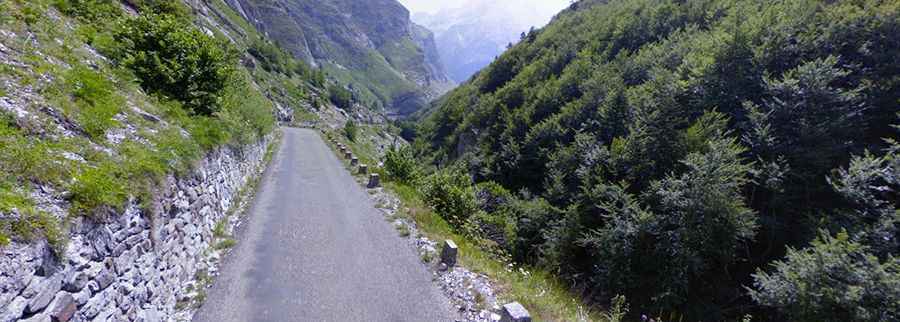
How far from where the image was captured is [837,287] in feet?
33.3

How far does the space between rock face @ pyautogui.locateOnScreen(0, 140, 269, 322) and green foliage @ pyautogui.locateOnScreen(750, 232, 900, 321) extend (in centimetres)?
1726

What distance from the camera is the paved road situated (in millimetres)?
6336

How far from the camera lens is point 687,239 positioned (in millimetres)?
13953

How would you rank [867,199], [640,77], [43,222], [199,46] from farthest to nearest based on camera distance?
[640,77] → [867,199] → [199,46] → [43,222]

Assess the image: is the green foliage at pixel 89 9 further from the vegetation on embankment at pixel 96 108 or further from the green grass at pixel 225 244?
the green grass at pixel 225 244

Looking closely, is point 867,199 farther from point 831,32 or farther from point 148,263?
point 148,263

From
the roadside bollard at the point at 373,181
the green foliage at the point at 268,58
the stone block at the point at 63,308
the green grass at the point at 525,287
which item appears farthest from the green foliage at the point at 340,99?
the stone block at the point at 63,308

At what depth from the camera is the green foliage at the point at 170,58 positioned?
9234mm

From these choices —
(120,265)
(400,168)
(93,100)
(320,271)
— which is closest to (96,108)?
(93,100)

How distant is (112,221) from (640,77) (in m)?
39.4

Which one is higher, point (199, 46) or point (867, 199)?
point (199, 46)

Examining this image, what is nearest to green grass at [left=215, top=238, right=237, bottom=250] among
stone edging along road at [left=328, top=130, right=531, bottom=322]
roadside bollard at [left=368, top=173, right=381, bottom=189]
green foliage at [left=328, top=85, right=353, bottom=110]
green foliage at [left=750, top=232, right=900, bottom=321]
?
stone edging along road at [left=328, top=130, right=531, bottom=322]

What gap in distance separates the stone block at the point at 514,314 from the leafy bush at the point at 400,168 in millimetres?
12971

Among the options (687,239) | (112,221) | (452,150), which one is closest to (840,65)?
(687,239)
